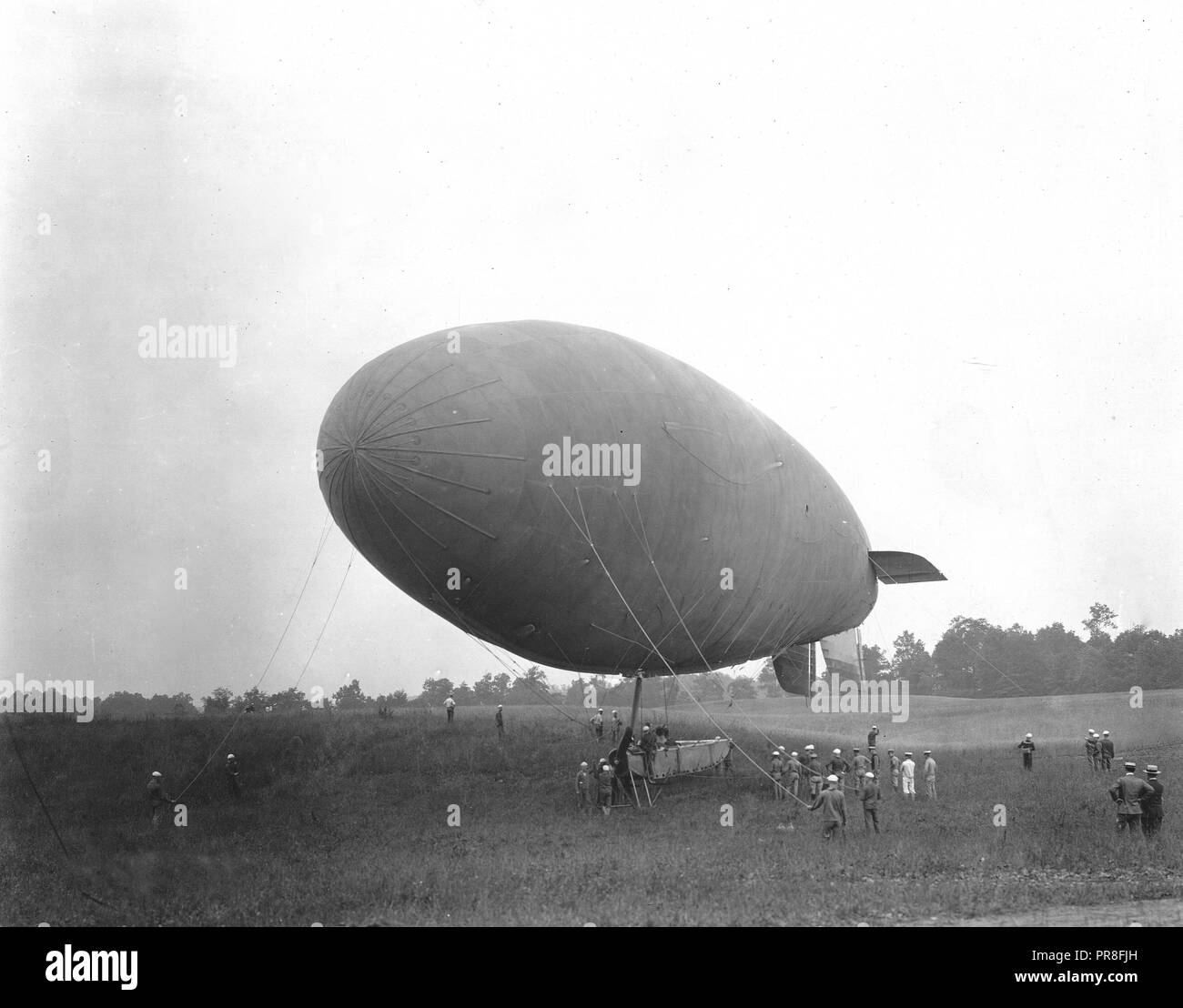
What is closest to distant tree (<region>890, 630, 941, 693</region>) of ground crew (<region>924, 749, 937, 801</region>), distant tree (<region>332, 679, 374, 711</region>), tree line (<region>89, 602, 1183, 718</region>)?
tree line (<region>89, 602, 1183, 718</region>)

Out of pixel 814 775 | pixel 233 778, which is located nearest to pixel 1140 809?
pixel 814 775

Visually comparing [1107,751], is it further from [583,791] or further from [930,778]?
[583,791]

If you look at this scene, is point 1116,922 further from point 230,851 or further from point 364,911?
point 230,851

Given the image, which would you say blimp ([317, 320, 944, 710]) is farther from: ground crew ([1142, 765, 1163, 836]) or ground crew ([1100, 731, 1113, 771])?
ground crew ([1100, 731, 1113, 771])

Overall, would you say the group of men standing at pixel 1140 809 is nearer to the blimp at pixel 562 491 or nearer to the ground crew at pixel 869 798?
the ground crew at pixel 869 798

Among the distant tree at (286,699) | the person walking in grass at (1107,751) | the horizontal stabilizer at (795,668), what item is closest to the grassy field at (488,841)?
the person walking in grass at (1107,751)
